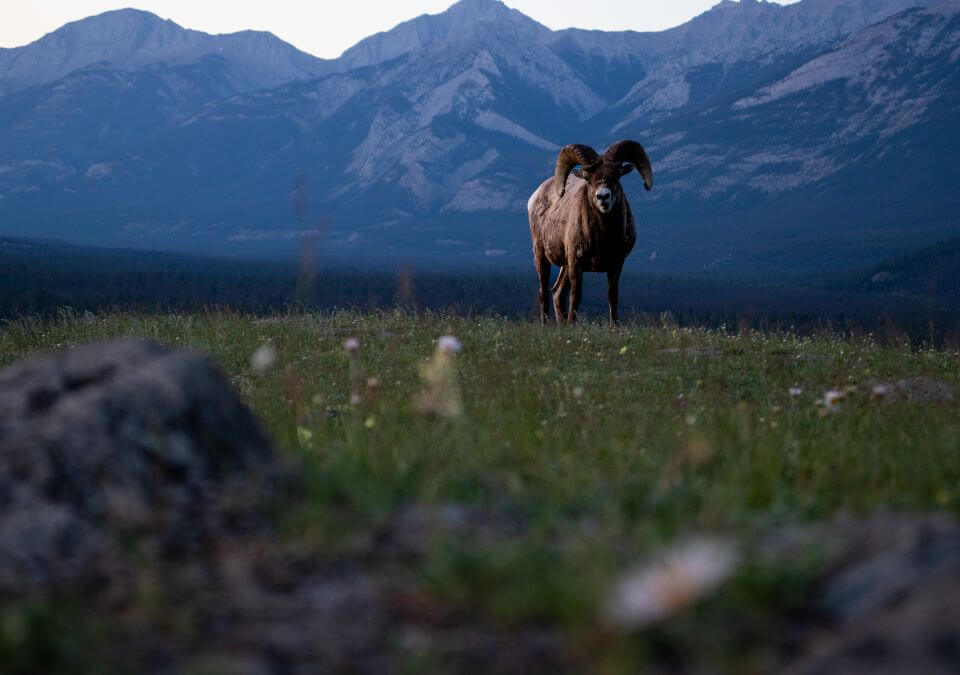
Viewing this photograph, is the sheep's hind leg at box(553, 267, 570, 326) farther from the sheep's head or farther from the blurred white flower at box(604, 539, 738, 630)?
the blurred white flower at box(604, 539, 738, 630)

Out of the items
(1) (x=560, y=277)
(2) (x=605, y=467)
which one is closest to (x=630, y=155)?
(1) (x=560, y=277)

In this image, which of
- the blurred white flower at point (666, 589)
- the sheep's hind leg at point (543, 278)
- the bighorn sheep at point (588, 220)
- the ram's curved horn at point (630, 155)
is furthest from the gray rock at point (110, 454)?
the sheep's hind leg at point (543, 278)

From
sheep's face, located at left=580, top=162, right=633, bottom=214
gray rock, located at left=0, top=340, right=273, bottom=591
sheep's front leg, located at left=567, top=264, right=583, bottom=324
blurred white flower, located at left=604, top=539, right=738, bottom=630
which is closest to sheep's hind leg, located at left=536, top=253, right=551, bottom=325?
sheep's front leg, located at left=567, top=264, right=583, bottom=324

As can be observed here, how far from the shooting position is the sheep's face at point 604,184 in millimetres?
18766

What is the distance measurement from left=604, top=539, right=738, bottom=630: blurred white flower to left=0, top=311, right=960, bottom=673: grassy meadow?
0.02 meters

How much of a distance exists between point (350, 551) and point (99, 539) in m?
0.94

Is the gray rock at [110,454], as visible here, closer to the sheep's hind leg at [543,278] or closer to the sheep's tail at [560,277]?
the sheep's tail at [560,277]

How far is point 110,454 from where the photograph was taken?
187 inches

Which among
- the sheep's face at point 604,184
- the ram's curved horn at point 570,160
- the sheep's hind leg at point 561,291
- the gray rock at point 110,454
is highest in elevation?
the ram's curved horn at point 570,160

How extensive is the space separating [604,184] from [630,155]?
8.04 ft

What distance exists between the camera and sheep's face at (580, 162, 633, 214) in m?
18.8

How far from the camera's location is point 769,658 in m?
3.22

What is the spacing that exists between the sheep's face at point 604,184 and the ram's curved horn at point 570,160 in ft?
0.97

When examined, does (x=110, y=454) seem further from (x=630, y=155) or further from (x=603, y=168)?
(x=630, y=155)
